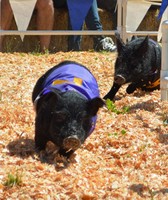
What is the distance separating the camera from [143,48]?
6.91 metres

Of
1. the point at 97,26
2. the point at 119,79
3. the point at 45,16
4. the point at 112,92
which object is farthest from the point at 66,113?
the point at 97,26

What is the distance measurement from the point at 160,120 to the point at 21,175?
2.33 m

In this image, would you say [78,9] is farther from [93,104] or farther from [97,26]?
Result: [93,104]

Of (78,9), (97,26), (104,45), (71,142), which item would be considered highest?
(71,142)

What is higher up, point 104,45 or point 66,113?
point 66,113

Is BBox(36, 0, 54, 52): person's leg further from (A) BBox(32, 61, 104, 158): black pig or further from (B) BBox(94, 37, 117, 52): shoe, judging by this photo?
(A) BBox(32, 61, 104, 158): black pig

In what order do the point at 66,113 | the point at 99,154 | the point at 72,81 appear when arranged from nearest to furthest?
the point at 66,113 → the point at 72,81 → the point at 99,154

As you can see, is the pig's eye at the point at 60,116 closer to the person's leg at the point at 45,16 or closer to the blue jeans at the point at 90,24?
the person's leg at the point at 45,16

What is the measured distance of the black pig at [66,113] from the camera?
Result: 4.59 metres

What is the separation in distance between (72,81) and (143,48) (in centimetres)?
207

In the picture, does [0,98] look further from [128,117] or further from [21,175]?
[21,175]

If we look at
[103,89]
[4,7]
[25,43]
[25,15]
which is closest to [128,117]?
[103,89]

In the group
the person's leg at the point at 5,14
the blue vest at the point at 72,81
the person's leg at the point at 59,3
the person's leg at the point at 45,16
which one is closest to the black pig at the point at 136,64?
the blue vest at the point at 72,81

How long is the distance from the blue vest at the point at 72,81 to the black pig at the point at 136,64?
1.42 m
